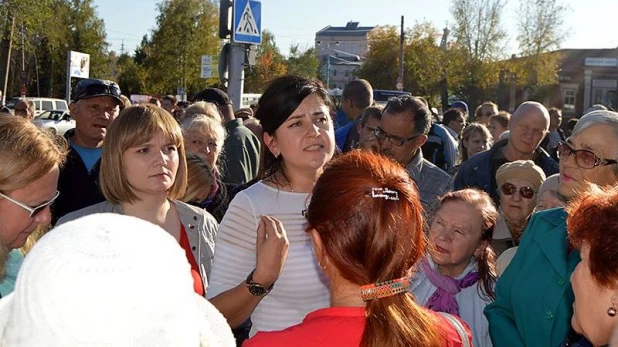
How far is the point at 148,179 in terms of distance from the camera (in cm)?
316

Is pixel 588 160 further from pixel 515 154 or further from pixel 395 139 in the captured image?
pixel 515 154

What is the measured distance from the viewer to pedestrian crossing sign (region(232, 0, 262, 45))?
28.6 feet

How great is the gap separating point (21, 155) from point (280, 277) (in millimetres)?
1135

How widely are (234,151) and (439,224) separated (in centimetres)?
290

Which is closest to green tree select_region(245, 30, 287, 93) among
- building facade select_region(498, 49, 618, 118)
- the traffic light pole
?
building facade select_region(498, 49, 618, 118)

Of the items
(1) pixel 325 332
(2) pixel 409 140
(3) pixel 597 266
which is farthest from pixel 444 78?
(1) pixel 325 332

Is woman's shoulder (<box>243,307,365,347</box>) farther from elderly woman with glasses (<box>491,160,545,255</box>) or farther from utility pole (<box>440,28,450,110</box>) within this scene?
utility pole (<box>440,28,450,110</box>)

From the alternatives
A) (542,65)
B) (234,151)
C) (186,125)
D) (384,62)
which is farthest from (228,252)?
(384,62)

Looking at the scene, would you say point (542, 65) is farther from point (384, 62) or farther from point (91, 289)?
point (91, 289)

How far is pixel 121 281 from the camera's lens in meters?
1.04

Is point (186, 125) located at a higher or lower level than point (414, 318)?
higher

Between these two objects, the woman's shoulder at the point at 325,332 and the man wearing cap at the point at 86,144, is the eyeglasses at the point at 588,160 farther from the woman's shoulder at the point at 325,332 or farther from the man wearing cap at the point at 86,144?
the man wearing cap at the point at 86,144

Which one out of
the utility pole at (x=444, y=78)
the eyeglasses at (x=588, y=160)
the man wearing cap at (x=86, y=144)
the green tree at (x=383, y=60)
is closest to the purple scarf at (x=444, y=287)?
the eyeglasses at (x=588, y=160)

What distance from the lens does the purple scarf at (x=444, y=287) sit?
3.07m
